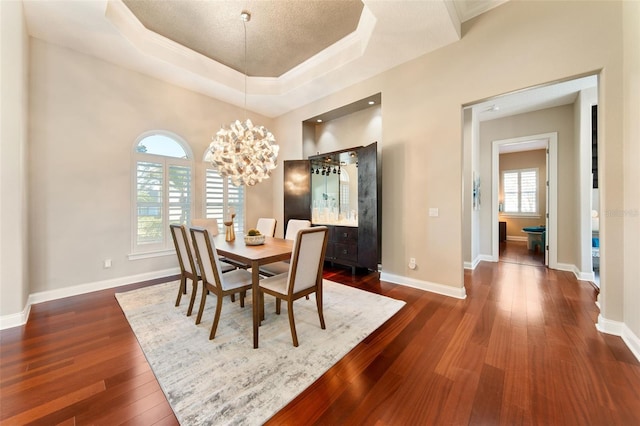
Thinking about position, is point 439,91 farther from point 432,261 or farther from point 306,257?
point 306,257

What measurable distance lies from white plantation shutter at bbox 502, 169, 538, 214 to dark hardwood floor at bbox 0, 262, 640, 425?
21.1ft

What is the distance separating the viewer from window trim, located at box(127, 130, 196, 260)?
378cm

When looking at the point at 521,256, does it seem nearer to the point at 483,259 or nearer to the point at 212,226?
the point at 483,259

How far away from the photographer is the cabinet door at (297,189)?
486 cm

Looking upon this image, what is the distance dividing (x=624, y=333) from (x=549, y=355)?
0.90 m

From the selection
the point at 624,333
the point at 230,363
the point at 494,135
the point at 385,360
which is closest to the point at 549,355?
the point at 624,333

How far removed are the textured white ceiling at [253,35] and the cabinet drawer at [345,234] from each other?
2604 millimetres

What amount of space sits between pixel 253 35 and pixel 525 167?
9014 millimetres

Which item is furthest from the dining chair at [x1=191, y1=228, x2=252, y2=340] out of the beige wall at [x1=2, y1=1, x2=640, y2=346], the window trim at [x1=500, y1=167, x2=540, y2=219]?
the window trim at [x1=500, y1=167, x2=540, y2=219]

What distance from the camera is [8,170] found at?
7.80 ft

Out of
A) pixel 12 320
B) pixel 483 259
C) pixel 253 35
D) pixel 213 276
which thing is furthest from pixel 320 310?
pixel 483 259

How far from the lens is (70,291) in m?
3.23

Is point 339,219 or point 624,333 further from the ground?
point 339,219

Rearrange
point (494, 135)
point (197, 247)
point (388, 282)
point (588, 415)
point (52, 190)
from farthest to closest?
point (494, 135) < point (388, 282) < point (52, 190) < point (197, 247) < point (588, 415)
